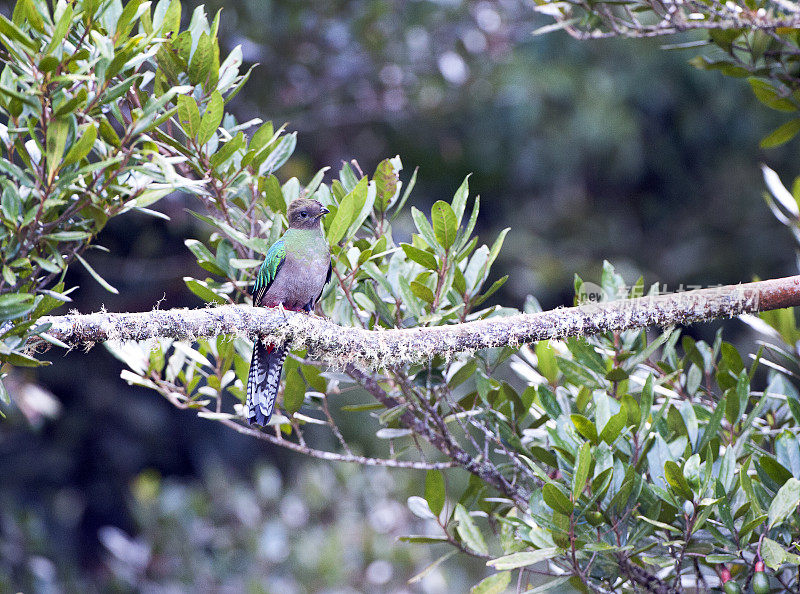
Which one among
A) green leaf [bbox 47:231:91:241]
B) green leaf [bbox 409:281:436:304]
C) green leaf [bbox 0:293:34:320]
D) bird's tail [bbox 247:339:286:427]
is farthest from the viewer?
bird's tail [bbox 247:339:286:427]

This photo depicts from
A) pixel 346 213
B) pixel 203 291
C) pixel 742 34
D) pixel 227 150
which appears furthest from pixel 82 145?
pixel 742 34

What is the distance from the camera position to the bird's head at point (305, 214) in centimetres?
340

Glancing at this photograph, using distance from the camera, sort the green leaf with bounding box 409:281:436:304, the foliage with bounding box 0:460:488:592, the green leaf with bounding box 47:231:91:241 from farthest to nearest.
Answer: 1. the foliage with bounding box 0:460:488:592
2. the green leaf with bounding box 409:281:436:304
3. the green leaf with bounding box 47:231:91:241

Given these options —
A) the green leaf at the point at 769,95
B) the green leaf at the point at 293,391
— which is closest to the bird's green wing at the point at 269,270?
the green leaf at the point at 293,391

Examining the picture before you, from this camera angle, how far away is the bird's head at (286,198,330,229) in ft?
11.2

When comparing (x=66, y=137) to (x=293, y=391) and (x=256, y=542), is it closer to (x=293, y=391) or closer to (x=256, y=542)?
(x=293, y=391)

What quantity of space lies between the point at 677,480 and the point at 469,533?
715 mm

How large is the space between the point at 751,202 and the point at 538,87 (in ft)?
11.7

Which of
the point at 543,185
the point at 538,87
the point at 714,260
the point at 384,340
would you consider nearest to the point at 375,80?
the point at 538,87

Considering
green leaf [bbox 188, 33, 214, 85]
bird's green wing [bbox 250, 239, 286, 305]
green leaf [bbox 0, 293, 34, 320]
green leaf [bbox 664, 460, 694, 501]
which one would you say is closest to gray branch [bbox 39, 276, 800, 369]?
green leaf [bbox 0, 293, 34, 320]

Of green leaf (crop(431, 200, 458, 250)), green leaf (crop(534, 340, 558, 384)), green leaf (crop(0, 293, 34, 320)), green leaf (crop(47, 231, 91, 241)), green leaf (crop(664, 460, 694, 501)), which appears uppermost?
green leaf (crop(47, 231, 91, 241))

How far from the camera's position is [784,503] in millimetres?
2152

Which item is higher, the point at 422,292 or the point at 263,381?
the point at 422,292

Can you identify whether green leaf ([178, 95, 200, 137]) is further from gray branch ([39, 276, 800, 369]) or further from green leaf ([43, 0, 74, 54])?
gray branch ([39, 276, 800, 369])
